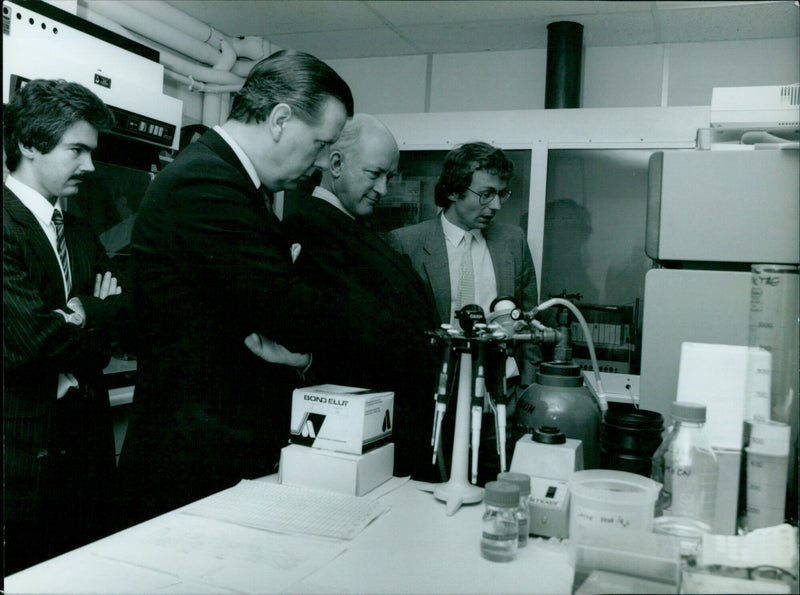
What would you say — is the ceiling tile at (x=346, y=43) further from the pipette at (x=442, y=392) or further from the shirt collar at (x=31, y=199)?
the pipette at (x=442, y=392)

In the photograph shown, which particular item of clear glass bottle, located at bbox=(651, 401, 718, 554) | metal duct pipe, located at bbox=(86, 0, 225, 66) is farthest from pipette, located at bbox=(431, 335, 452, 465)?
metal duct pipe, located at bbox=(86, 0, 225, 66)

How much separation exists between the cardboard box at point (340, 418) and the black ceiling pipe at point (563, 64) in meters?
2.20

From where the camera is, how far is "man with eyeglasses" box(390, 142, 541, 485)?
6.22 ft

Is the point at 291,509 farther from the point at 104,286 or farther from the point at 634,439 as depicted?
the point at 104,286

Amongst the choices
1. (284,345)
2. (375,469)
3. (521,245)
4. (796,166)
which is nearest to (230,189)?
(284,345)

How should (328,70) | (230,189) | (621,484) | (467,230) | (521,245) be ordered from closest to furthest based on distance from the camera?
(621,484), (230,189), (328,70), (467,230), (521,245)

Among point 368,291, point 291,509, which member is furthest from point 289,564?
point 368,291

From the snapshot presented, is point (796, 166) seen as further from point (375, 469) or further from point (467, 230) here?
point (467, 230)

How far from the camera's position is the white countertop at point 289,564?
809 millimetres

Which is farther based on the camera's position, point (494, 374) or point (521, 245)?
point (521, 245)

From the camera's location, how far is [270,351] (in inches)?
48.9

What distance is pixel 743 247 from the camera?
3.61 ft

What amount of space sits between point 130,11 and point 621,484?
8.62 feet

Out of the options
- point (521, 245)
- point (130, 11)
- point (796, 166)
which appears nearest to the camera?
point (796, 166)
